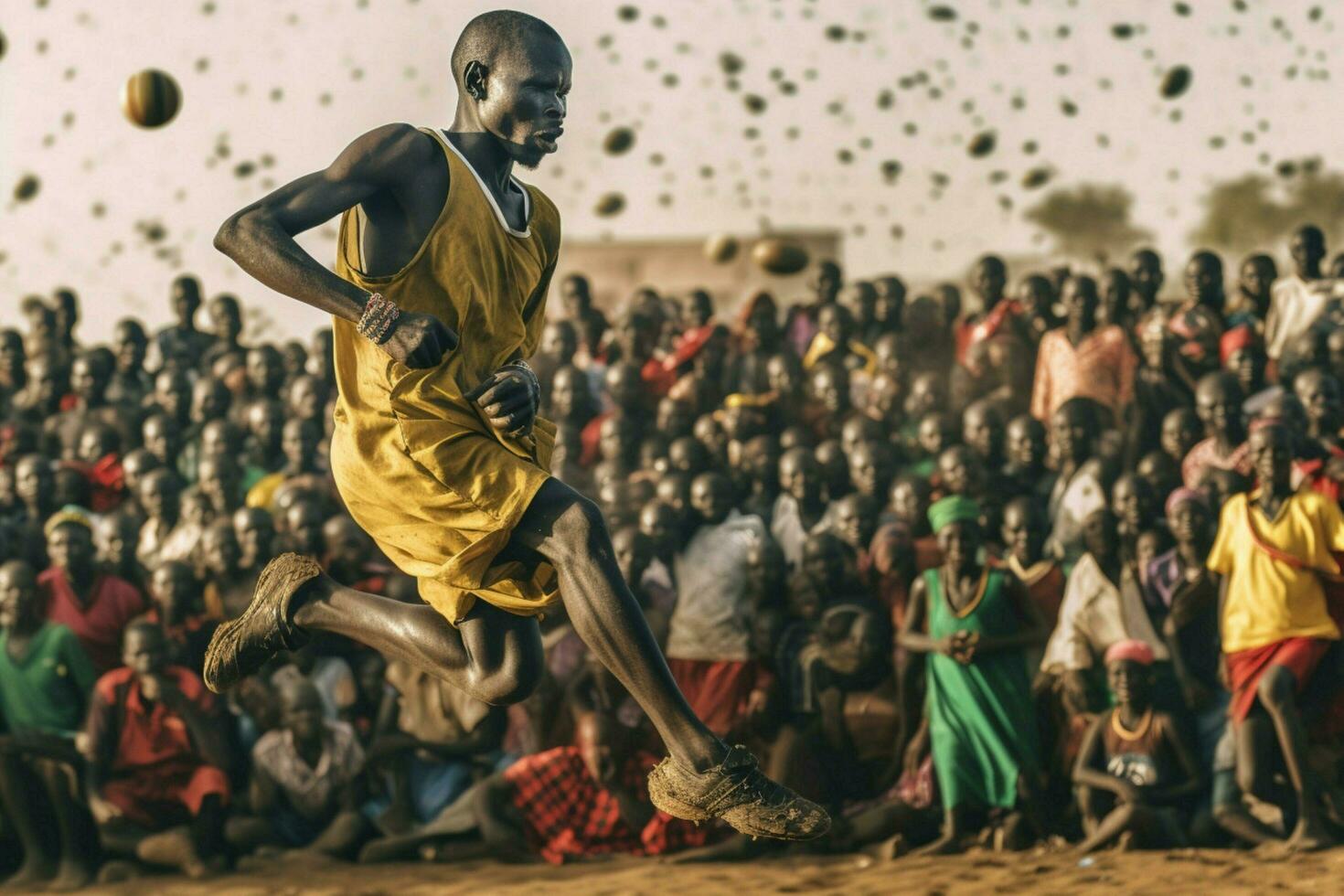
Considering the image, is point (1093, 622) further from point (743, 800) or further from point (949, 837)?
point (743, 800)

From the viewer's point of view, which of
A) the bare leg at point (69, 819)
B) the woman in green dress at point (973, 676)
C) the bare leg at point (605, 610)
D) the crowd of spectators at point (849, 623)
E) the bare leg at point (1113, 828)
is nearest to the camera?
the bare leg at point (605, 610)

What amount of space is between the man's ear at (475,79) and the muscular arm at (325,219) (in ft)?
0.66

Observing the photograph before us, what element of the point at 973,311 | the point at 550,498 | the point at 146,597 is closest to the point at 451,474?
the point at 550,498

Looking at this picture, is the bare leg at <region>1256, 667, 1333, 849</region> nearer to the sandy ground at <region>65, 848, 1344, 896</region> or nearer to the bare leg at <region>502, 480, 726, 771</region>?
the sandy ground at <region>65, 848, 1344, 896</region>

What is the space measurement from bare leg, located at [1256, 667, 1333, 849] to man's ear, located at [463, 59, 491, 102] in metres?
4.05

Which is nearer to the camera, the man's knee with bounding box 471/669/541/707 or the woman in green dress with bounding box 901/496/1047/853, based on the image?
the man's knee with bounding box 471/669/541/707

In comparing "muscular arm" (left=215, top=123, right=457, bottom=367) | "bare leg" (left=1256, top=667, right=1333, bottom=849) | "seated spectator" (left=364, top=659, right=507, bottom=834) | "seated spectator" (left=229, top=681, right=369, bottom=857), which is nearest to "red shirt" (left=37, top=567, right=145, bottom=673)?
"seated spectator" (left=229, top=681, right=369, bottom=857)

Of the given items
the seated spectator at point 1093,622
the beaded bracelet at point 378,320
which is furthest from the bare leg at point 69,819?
the beaded bracelet at point 378,320

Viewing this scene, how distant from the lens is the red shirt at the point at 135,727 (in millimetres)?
7918

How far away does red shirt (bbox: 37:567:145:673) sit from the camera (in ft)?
26.9

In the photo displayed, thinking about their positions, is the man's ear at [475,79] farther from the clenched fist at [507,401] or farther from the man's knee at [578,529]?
the man's knee at [578,529]

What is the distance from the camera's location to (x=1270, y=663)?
23.3 feet

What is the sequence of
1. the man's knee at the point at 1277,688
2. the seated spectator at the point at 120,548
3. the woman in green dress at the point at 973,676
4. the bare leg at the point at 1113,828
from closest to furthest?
the man's knee at the point at 1277,688, the bare leg at the point at 1113,828, the woman in green dress at the point at 973,676, the seated spectator at the point at 120,548

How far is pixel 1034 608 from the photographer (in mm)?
7477
